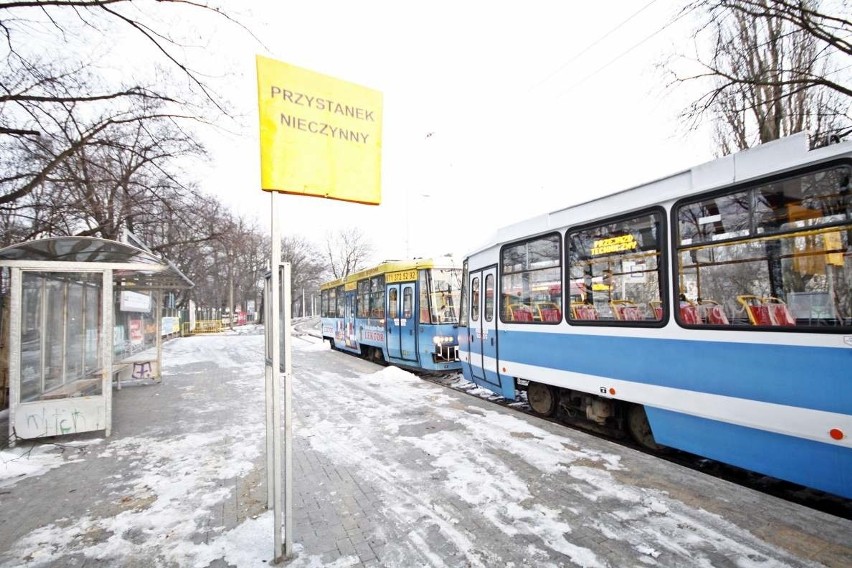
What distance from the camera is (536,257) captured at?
21.6ft

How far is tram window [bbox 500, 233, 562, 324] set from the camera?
609cm

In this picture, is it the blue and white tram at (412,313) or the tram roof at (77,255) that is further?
the blue and white tram at (412,313)

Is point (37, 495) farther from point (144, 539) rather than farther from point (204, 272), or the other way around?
point (204, 272)

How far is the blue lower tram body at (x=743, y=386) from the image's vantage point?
3178 mm

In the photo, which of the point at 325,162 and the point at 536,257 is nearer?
the point at 325,162

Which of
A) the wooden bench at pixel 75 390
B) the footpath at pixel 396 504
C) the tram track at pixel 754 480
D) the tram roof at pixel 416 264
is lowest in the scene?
the tram track at pixel 754 480

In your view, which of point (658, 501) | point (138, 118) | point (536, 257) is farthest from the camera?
point (138, 118)

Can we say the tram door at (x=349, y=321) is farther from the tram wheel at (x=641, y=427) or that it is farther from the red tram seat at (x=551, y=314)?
the tram wheel at (x=641, y=427)

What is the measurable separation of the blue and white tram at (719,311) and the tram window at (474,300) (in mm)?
2037

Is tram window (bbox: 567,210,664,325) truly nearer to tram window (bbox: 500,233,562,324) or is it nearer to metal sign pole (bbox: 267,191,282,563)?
tram window (bbox: 500,233,562,324)

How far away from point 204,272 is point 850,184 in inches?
1654

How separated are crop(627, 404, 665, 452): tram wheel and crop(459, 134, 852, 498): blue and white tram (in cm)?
2

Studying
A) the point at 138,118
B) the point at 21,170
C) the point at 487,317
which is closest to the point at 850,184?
the point at 487,317

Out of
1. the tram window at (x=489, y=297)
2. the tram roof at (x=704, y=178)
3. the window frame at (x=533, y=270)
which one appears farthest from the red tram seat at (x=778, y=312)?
the tram window at (x=489, y=297)
